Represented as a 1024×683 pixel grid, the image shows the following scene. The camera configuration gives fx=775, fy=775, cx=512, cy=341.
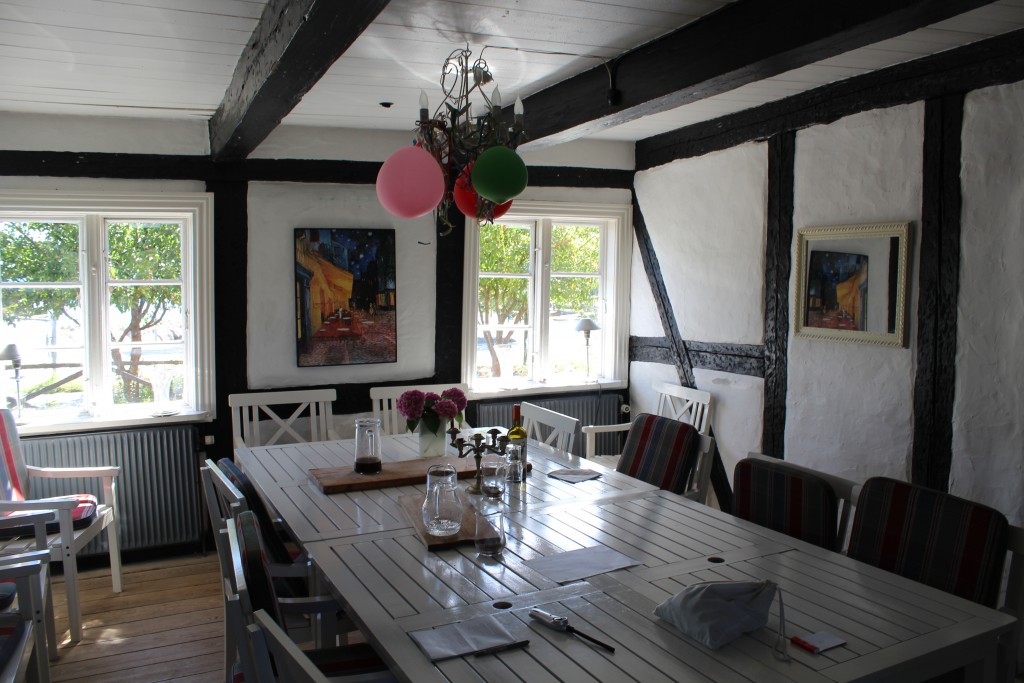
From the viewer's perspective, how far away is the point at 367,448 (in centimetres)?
324

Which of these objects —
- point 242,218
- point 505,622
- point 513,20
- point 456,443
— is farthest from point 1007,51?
point 242,218

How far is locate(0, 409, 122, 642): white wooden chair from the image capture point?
3.45 meters

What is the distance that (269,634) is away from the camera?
61.6 inches

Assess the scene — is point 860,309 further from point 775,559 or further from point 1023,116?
point 775,559

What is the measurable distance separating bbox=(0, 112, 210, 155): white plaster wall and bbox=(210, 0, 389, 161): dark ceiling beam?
0.94 meters

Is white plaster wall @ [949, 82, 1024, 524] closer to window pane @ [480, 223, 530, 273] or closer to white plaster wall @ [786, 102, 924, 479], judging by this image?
white plaster wall @ [786, 102, 924, 479]

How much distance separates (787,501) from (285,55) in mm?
2215

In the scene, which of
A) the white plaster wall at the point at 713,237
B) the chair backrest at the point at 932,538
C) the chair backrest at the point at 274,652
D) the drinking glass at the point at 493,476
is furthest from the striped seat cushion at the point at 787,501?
the white plaster wall at the point at 713,237

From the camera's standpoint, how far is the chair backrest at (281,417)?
4.55 m

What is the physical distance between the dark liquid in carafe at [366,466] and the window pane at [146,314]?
2.06m

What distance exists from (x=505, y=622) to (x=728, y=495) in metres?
3.46

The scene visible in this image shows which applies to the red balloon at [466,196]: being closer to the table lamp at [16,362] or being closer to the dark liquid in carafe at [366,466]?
the dark liquid in carafe at [366,466]

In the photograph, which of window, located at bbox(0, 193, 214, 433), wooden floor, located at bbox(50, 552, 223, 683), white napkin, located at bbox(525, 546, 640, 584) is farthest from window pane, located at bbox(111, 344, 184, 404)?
white napkin, located at bbox(525, 546, 640, 584)

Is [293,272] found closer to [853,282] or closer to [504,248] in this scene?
[504,248]
